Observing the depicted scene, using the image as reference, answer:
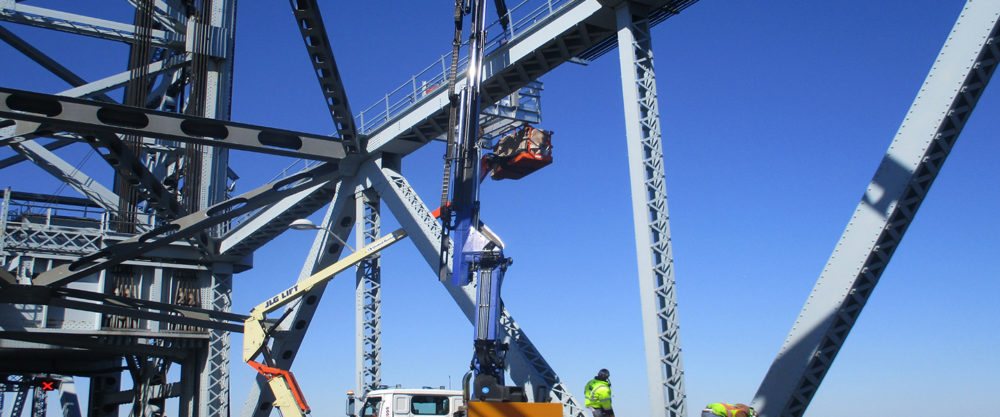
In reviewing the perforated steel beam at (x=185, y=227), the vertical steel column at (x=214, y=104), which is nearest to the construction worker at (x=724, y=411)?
the perforated steel beam at (x=185, y=227)

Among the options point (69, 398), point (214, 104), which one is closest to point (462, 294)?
point (214, 104)

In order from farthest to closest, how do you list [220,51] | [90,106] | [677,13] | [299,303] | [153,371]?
[153,371], [220,51], [299,303], [677,13], [90,106]

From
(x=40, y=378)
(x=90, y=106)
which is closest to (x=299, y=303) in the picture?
(x=90, y=106)

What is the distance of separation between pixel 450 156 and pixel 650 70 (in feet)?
19.7

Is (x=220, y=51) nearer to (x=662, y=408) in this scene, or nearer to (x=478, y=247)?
(x=478, y=247)

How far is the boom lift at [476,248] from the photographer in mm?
14281

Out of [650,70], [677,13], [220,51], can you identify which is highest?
[220,51]

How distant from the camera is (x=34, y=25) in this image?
26000 mm

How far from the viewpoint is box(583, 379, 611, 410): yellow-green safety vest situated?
13.1m

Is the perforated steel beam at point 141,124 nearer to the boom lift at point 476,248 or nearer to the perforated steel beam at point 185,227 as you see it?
the perforated steel beam at point 185,227

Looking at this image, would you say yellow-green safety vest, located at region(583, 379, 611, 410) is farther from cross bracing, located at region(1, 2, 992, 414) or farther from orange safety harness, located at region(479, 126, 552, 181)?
orange safety harness, located at region(479, 126, 552, 181)

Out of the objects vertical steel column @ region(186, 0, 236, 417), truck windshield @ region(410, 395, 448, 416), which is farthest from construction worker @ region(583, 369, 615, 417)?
vertical steel column @ region(186, 0, 236, 417)

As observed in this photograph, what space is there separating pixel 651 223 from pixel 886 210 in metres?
3.92

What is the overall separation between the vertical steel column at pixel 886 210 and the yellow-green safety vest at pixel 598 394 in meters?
2.36
